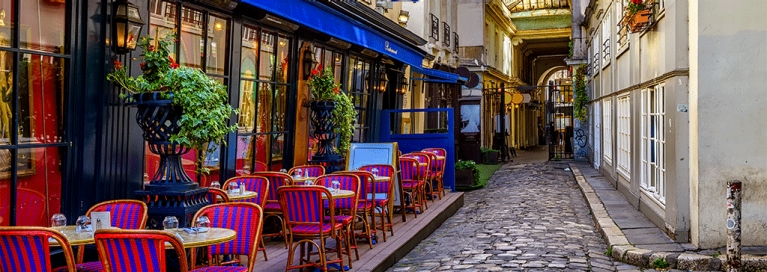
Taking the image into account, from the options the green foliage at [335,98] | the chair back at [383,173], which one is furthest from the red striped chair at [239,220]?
the green foliage at [335,98]

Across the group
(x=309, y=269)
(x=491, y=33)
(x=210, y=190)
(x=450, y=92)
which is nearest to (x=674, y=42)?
(x=309, y=269)

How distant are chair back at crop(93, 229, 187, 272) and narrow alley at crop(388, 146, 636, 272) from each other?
4.57 metres

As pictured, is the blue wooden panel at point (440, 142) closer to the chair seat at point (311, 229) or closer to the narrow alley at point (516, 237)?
the narrow alley at point (516, 237)

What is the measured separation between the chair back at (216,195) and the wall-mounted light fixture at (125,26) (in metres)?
1.51

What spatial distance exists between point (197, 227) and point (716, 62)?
19.5ft

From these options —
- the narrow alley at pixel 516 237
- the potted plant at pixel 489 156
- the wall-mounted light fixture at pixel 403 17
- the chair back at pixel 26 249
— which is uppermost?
the wall-mounted light fixture at pixel 403 17

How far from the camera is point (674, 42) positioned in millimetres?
9297

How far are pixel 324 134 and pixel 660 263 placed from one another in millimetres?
5738

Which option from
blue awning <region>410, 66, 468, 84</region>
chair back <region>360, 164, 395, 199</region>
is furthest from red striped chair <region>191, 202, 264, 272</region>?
blue awning <region>410, 66, 468, 84</region>

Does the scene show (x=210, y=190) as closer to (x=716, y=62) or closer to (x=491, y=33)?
(x=716, y=62)

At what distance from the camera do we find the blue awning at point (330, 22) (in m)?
9.67

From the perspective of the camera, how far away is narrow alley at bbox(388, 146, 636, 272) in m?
8.94

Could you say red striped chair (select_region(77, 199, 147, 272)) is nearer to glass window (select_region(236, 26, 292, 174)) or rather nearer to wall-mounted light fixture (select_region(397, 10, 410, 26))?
glass window (select_region(236, 26, 292, 174))

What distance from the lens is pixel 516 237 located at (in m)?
10.9
